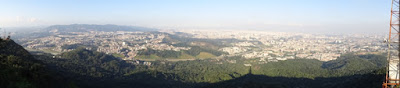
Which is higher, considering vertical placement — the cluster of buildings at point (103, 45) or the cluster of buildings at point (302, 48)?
the cluster of buildings at point (103, 45)

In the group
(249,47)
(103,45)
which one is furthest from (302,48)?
(103,45)

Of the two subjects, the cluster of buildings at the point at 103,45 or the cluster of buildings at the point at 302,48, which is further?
the cluster of buildings at the point at 103,45

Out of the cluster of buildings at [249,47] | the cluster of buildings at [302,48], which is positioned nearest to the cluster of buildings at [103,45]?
the cluster of buildings at [249,47]

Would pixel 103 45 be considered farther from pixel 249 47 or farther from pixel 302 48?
pixel 302 48

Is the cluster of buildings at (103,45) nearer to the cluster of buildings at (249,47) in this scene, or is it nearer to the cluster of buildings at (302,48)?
the cluster of buildings at (249,47)

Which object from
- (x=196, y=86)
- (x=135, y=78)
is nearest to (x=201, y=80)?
(x=196, y=86)

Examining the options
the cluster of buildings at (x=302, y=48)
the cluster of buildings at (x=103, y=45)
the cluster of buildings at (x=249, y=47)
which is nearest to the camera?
the cluster of buildings at (x=302, y=48)

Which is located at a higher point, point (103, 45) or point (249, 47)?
point (103, 45)

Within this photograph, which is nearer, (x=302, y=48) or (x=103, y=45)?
(x=103, y=45)

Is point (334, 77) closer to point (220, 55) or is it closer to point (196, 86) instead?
point (196, 86)

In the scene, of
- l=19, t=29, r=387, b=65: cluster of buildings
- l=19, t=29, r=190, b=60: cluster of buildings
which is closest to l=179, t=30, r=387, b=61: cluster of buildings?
l=19, t=29, r=387, b=65: cluster of buildings

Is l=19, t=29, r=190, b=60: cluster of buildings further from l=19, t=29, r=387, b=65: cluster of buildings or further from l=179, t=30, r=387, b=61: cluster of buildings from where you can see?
l=179, t=30, r=387, b=61: cluster of buildings
